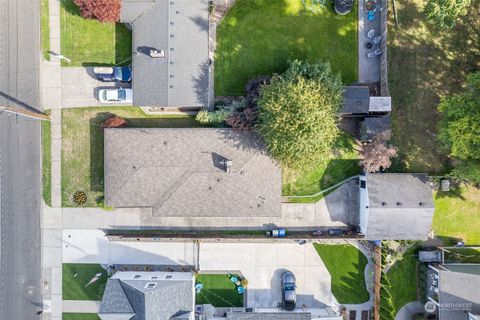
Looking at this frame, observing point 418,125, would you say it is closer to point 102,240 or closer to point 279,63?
point 279,63

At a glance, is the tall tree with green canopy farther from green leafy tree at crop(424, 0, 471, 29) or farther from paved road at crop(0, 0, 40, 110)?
paved road at crop(0, 0, 40, 110)

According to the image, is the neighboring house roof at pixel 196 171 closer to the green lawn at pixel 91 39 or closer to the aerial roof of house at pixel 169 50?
the aerial roof of house at pixel 169 50

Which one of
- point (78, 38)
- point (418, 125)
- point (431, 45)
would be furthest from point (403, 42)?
point (78, 38)

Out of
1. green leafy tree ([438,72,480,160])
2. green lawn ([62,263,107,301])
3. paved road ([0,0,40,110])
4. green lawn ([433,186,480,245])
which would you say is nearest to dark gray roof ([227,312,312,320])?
green lawn ([62,263,107,301])

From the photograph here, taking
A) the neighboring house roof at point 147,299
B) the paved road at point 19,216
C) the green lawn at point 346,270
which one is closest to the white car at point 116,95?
the paved road at point 19,216

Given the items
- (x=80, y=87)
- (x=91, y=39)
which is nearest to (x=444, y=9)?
(x=91, y=39)
